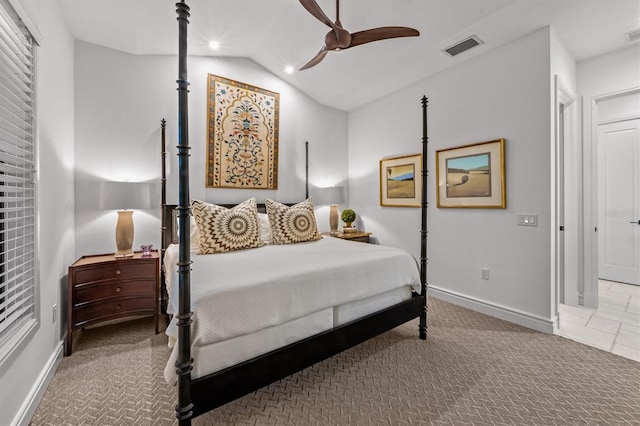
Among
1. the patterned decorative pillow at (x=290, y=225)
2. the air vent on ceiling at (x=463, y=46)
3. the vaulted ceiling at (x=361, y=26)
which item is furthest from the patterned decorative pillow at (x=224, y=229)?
the air vent on ceiling at (x=463, y=46)

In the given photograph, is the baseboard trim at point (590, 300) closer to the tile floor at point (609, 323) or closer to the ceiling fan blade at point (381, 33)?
the tile floor at point (609, 323)

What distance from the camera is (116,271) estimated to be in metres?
2.60

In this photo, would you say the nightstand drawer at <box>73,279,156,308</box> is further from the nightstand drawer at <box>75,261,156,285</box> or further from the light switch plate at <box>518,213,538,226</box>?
the light switch plate at <box>518,213,538,226</box>

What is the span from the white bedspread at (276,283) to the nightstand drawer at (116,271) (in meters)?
0.31

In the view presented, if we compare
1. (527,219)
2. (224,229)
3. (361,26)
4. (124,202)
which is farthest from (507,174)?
(124,202)

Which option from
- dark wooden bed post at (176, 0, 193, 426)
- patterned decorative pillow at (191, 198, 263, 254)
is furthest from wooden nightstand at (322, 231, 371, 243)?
dark wooden bed post at (176, 0, 193, 426)

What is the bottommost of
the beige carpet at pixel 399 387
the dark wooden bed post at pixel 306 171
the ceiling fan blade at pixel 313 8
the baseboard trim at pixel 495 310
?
the beige carpet at pixel 399 387

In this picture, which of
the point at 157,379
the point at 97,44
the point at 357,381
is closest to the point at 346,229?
the point at 357,381

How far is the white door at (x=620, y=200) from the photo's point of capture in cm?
381

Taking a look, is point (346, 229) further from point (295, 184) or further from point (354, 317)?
point (354, 317)

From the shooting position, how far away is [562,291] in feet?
11.3

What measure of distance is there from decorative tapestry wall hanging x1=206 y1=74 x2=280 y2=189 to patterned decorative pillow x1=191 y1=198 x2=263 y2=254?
929mm

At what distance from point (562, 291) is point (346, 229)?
2790 millimetres

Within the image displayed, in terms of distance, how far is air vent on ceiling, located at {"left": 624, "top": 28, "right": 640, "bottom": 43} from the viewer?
2787mm
